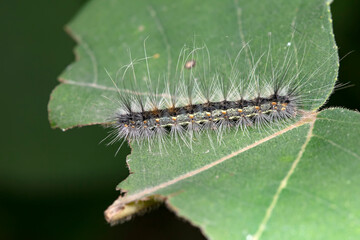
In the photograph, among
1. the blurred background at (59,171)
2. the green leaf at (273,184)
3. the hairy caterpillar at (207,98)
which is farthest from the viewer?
the blurred background at (59,171)

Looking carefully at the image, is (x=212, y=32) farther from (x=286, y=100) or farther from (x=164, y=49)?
(x=286, y=100)

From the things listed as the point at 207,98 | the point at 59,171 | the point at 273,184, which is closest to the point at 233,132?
the point at 207,98

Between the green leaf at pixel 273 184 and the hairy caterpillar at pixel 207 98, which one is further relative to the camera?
the hairy caterpillar at pixel 207 98

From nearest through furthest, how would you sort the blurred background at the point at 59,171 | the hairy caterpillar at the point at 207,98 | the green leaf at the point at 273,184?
the green leaf at the point at 273,184 < the hairy caterpillar at the point at 207,98 < the blurred background at the point at 59,171

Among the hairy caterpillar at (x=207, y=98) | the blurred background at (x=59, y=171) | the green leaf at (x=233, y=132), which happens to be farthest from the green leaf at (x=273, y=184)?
the blurred background at (x=59, y=171)

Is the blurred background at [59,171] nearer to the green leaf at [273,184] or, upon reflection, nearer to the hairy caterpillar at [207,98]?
the hairy caterpillar at [207,98]

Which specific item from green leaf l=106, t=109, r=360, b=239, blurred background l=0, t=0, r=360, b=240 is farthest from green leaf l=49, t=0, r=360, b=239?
blurred background l=0, t=0, r=360, b=240

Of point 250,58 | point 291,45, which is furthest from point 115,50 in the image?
point 291,45
